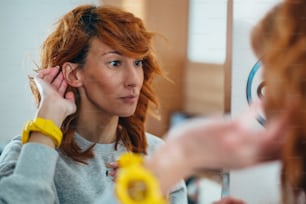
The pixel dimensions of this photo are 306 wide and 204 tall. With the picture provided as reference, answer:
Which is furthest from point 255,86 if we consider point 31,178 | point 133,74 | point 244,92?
point 31,178

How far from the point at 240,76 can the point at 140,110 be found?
11cm

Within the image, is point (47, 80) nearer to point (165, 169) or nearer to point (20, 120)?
point (20, 120)

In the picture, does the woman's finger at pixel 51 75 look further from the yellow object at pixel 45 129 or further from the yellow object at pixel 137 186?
the yellow object at pixel 137 186

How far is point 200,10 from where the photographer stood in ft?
1.46

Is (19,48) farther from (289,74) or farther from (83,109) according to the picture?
(289,74)

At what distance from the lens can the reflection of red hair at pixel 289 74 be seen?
324mm

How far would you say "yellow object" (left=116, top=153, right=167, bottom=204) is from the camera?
0.99 feet

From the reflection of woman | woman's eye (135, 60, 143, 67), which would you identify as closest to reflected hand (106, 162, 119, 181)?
the reflection of woman

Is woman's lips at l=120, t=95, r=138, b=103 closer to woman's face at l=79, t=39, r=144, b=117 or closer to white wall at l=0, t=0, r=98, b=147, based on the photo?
woman's face at l=79, t=39, r=144, b=117

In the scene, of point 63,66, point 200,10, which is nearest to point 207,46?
point 200,10

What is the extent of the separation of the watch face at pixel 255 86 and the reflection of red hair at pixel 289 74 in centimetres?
1

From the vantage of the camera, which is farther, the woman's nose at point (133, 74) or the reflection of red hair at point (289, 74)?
the woman's nose at point (133, 74)

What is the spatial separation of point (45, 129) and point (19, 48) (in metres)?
0.11

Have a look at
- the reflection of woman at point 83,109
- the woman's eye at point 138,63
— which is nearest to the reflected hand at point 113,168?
the reflection of woman at point 83,109
